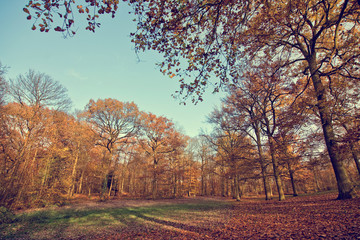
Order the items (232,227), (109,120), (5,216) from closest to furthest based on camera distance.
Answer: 1. (232,227)
2. (5,216)
3. (109,120)

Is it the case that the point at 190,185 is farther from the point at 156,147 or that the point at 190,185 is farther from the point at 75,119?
the point at 75,119

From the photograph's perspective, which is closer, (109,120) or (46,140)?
(46,140)

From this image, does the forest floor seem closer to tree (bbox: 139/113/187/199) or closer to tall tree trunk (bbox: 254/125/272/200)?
tall tree trunk (bbox: 254/125/272/200)

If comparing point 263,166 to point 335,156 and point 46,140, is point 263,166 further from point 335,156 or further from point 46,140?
point 46,140

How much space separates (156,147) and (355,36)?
25.9m

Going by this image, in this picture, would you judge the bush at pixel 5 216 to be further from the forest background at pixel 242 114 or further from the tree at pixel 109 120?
the tree at pixel 109 120

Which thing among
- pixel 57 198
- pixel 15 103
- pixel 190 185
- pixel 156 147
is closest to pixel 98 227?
pixel 57 198

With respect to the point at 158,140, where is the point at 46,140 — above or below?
below

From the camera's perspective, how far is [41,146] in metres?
13.5

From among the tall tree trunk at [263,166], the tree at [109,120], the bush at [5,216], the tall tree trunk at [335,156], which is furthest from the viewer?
the tree at [109,120]

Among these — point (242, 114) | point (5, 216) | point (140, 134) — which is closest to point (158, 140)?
point (140, 134)

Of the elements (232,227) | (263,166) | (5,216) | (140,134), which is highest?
(140,134)

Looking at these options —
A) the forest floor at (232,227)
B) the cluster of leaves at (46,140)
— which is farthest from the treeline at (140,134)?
the forest floor at (232,227)

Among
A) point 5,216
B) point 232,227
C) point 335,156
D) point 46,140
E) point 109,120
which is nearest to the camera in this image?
point 232,227
